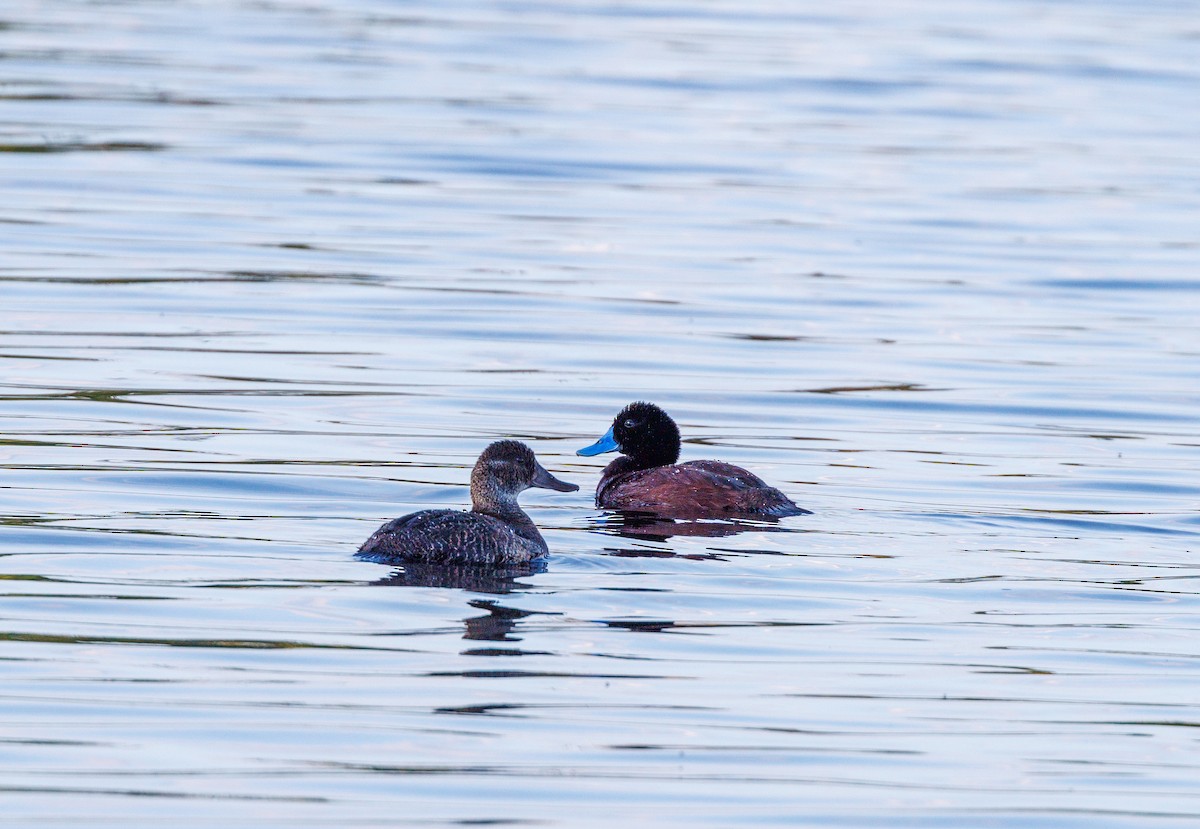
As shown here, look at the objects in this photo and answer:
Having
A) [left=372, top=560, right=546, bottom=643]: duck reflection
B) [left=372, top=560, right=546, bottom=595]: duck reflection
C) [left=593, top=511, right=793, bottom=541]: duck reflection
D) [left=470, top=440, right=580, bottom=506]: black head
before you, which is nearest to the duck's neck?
[left=593, top=511, right=793, bottom=541]: duck reflection

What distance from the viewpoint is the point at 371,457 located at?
46.3 feet

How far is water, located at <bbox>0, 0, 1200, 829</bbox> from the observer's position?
324 inches

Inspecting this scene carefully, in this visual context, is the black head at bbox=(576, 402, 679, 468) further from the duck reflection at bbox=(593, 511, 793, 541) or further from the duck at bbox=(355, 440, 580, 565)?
the duck at bbox=(355, 440, 580, 565)

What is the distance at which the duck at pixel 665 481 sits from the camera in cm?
1262

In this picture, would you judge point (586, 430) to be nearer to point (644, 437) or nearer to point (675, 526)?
point (644, 437)

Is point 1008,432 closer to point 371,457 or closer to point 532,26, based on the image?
point 371,457

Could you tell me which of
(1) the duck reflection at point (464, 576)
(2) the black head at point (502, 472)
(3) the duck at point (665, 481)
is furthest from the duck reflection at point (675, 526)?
(1) the duck reflection at point (464, 576)

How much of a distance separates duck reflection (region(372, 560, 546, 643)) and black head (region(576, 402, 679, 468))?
Result: 2.66m

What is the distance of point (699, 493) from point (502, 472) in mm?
1354

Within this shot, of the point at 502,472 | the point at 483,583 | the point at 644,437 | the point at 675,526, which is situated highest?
the point at 644,437

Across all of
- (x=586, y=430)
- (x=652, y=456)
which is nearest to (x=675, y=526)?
(x=652, y=456)

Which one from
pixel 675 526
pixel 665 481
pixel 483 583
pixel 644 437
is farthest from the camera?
pixel 644 437

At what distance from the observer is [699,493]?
506 inches

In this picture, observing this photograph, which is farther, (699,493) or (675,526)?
(699,493)
